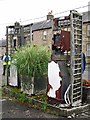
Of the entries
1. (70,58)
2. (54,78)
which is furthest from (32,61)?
(70,58)

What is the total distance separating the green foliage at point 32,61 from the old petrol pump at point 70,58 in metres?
0.89

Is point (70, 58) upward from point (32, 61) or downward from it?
upward

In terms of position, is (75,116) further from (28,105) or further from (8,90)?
(8,90)

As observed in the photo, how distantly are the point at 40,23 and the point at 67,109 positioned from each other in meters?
34.7

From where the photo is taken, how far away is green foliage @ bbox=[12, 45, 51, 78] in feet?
25.5

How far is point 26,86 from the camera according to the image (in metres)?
8.16

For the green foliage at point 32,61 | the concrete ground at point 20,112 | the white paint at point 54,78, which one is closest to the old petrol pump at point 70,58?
the white paint at point 54,78

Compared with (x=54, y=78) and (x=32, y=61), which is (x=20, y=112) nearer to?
(x=54, y=78)

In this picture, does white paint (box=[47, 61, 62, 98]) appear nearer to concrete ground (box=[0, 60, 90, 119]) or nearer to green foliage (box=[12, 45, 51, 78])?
concrete ground (box=[0, 60, 90, 119])

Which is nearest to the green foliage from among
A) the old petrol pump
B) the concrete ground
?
the old petrol pump

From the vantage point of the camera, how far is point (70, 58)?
265 inches

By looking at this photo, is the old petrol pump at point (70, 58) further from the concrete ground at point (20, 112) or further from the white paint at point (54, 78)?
the concrete ground at point (20, 112)

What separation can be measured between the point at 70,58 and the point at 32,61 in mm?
1594

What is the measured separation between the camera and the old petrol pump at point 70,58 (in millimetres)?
6688
